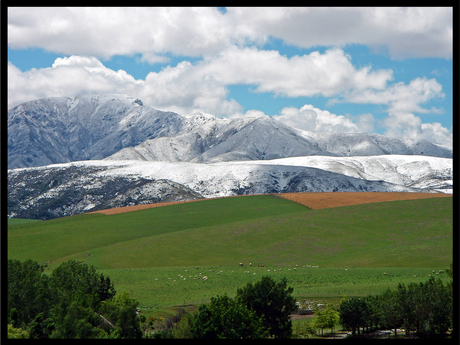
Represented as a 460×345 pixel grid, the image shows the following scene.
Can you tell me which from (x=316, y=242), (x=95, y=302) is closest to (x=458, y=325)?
(x=95, y=302)

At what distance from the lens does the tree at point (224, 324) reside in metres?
29.5

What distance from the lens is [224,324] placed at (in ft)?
97.8

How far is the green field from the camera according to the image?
61000mm

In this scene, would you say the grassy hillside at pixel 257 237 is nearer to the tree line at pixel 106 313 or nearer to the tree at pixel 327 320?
the tree at pixel 327 320

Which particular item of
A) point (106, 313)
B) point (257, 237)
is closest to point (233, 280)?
point (257, 237)

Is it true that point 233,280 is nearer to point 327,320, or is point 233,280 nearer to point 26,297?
point 327,320

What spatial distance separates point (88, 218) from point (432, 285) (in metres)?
94.5

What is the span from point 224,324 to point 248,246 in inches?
2112

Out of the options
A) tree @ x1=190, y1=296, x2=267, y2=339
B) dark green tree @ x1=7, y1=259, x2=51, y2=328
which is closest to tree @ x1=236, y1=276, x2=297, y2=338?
tree @ x1=190, y1=296, x2=267, y2=339

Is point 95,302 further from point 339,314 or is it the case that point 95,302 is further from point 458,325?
point 458,325

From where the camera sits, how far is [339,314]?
3809cm

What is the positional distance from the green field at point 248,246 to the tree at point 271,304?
56.6 feet

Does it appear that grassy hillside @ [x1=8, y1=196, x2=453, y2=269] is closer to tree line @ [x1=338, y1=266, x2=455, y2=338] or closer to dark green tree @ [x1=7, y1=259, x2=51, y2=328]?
tree line @ [x1=338, y1=266, x2=455, y2=338]

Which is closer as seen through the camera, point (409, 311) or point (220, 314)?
point (220, 314)
